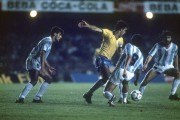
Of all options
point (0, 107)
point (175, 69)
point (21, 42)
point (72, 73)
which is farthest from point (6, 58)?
point (0, 107)

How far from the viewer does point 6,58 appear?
3906cm

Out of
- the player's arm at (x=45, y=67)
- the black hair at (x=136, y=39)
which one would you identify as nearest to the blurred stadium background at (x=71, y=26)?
the player's arm at (x=45, y=67)

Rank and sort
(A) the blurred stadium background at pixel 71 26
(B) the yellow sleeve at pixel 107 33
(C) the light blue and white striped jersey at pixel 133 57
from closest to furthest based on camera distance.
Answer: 1. (B) the yellow sleeve at pixel 107 33
2. (C) the light blue and white striped jersey at pixel 133 57
3. (A) the blurred stadium background at pixel 71 26

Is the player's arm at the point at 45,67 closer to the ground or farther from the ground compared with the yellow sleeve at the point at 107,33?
closer to the ground

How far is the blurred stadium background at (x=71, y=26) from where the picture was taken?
1387 inches

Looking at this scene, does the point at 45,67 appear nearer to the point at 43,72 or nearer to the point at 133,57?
the point at 43,72

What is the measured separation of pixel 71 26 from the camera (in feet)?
140

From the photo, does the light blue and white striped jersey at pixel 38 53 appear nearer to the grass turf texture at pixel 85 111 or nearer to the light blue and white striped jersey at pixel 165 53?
the grass turf texture at pixel 85 111

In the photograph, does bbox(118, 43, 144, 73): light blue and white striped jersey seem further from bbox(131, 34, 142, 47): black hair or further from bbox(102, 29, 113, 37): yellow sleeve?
bbox(102, 29, 113, 37): yellow sleeve

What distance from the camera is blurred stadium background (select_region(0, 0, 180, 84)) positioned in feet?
116

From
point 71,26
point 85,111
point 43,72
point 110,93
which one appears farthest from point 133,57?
point 71,26

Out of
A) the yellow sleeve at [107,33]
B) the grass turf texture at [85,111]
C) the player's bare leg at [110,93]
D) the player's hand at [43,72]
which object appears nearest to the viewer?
the grass turf texture at [85,111]

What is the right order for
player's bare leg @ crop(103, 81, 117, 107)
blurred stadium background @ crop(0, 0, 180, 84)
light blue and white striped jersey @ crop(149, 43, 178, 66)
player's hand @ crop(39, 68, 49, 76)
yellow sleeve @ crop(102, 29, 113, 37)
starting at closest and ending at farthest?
player's bare leg @ crop(103, 81, 117, 107)
yellow sleeve @ crop(102, 29, 113, 37)
player's hand @ crop(39, 68, 49, 76)
light blue and white striped jersey @ crop(149, 43, 178, 66)
blurred stadium background @ crop(0, 0, 180, 84)

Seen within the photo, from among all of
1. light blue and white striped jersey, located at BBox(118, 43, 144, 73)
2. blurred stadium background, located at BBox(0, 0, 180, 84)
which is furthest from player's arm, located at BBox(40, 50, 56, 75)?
blurred stadium background, located at BBox(0, 0, 180, 84)
